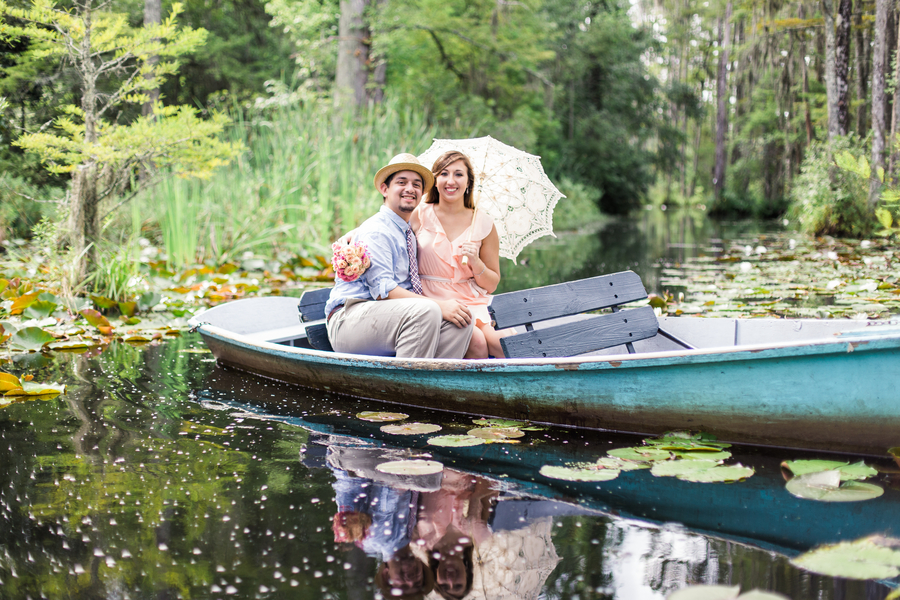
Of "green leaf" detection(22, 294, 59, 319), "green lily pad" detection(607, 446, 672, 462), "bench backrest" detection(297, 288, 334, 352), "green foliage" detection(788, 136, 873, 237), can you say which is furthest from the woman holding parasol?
"green foliage" detection(788, 136, 873, 237)

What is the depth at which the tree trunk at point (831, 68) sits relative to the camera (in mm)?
13188

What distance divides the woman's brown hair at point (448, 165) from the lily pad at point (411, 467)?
1.68 m

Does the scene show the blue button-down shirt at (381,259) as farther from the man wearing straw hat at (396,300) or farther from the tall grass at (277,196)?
the tall grass at (277,196)

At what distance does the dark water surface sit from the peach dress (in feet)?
2.64

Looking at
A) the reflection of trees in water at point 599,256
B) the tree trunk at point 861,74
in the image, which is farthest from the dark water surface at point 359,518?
the tree trunk at point 861,74

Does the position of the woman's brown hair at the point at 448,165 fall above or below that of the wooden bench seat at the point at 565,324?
above

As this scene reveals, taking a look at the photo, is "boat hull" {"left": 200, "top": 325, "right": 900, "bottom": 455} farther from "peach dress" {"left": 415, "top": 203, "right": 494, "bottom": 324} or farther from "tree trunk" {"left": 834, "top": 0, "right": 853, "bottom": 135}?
"tree trunk" {"left": 834, "top": 0, "right": 853, "bottom": 135}

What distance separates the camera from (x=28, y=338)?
4.73 m

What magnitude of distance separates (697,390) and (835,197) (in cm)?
1083

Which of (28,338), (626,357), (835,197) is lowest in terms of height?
(28,338)

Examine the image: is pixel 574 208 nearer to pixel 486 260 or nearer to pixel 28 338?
pixel 486 260

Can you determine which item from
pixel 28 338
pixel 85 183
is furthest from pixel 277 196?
pixel 28 338

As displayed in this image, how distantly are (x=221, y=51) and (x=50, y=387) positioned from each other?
17.1 m

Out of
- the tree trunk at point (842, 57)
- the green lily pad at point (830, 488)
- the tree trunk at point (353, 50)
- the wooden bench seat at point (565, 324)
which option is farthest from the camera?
the tree trunk at point (842, 57)
